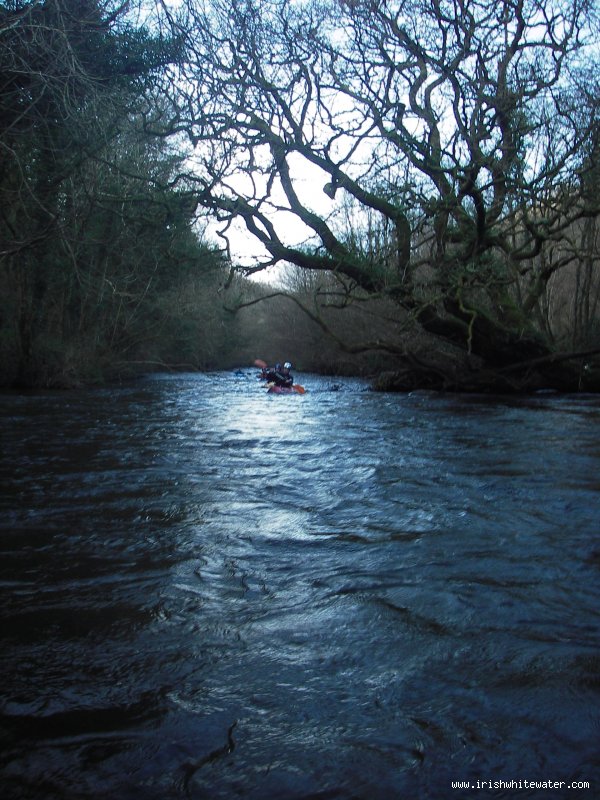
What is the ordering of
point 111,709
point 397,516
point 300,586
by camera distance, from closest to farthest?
point 111,709 → point 300,586 → point 397,516

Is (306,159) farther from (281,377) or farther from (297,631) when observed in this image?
(297,631)

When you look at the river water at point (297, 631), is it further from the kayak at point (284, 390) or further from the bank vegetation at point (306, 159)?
the kayak at point (284, 390)

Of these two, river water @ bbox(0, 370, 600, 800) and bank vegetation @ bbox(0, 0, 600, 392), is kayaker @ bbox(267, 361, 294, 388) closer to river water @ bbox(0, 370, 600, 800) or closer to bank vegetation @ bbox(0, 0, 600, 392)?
bank vegetation @ bbox(0, 0, 600, 392)

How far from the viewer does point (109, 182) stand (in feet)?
39.1

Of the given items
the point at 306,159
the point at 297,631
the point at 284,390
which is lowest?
the point at 297,631

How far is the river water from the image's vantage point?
202cm

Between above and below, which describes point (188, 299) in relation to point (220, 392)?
above

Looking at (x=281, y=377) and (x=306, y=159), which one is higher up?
(x=306, y=159)

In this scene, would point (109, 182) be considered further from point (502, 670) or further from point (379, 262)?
point (502, 670)

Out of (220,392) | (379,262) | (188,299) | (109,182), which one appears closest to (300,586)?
(109,182)

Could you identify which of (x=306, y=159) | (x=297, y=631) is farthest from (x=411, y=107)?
(x=297, y=631)

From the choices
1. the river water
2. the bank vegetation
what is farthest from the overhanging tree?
the river water

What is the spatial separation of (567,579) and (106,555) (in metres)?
2.55

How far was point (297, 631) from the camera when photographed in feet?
9.63
